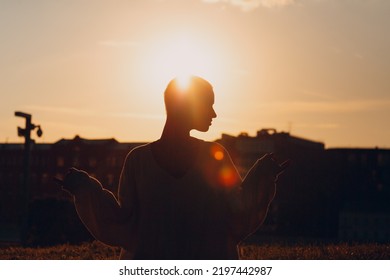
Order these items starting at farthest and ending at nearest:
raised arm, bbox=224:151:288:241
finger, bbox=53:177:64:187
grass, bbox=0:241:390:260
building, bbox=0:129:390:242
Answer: building, bbox=0:129:390:242 < grass, bbox=0:241:390:260 < raised arm, bbox=224:151:288:241 < finger, bbox=53:177:64:187

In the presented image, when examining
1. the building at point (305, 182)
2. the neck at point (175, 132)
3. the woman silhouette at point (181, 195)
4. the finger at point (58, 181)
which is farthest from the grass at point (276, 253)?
the building at point (305, 182)

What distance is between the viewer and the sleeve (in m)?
4.95

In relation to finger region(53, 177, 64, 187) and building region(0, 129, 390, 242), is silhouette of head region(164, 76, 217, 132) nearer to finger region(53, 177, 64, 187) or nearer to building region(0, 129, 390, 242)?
finger region(53, 177, 64, 187)

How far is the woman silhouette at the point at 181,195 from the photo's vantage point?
16.2ft

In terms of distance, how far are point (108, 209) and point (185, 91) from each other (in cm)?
100

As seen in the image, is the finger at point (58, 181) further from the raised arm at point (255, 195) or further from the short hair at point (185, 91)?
the raised arm at point (255, 195)

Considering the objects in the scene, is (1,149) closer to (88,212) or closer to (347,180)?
(347,180)

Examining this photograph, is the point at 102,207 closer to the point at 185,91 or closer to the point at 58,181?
the point at 58,181

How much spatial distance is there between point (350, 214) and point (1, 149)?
40108 millimetres

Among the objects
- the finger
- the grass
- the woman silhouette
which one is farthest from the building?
the finger

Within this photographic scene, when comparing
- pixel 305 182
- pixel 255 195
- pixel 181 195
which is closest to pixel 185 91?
pixel 181 195

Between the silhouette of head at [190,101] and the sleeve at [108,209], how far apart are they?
48cm

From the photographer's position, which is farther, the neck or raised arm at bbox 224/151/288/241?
the neck

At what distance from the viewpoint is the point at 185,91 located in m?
5.06
